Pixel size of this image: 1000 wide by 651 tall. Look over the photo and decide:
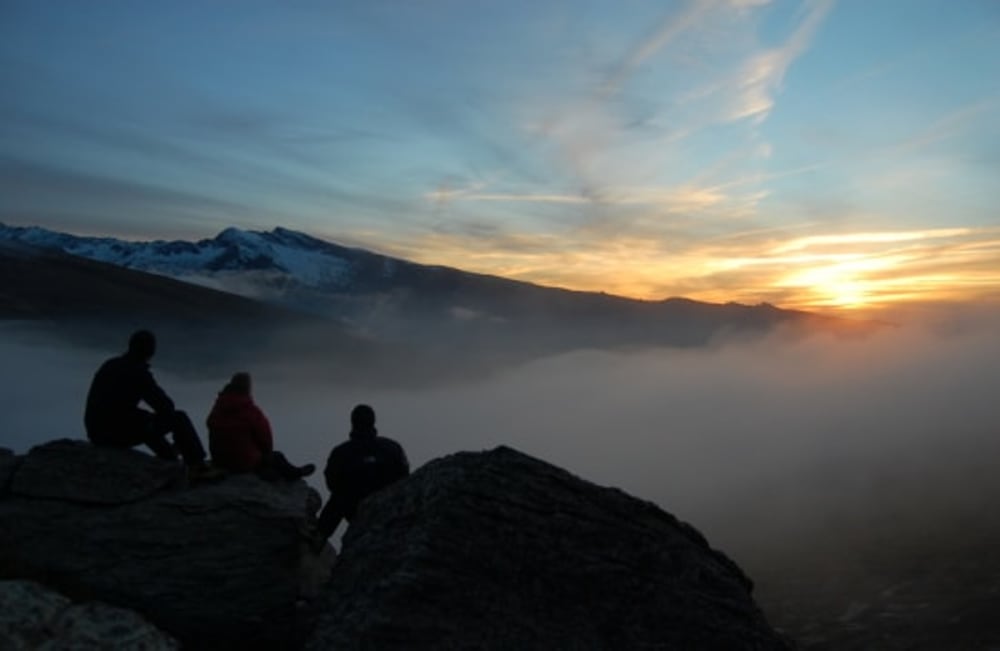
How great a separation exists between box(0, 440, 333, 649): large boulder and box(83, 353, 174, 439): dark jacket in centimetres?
51

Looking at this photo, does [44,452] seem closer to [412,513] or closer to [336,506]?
[336,506]

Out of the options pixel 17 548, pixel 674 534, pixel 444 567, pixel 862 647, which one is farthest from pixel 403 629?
pixel 862 647

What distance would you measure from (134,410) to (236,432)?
6.32 feet

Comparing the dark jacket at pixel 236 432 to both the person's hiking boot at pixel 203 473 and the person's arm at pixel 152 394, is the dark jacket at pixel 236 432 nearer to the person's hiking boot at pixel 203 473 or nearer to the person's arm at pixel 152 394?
the person's hiking boot at pixel 203 473

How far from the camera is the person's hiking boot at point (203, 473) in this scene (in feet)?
50.1

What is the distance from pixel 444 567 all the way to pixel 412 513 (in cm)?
120

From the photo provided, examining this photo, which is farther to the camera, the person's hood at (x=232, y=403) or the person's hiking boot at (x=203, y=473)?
the person's hood at (x=232, y=403)

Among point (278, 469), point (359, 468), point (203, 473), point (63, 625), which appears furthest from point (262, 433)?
point (63, 625)

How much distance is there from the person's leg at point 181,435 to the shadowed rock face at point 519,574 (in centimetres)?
488

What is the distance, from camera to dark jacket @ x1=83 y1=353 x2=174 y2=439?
1476cm

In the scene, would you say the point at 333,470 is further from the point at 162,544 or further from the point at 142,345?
the point at 142,345

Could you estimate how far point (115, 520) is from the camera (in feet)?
45.4

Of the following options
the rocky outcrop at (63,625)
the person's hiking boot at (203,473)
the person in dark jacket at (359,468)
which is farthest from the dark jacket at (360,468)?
the rocky outcrop at (63,625)

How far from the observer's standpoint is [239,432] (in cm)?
1619
